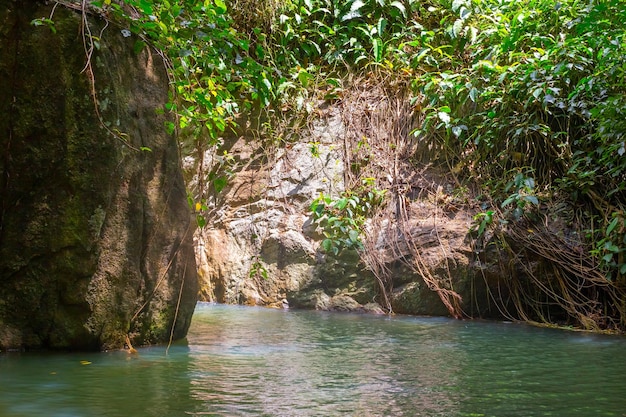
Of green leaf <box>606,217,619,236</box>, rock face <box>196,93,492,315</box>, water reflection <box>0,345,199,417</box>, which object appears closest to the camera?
water reflection <box>0,345,199,417</box>

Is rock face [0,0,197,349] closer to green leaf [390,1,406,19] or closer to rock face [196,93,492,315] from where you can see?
rock face [196,93,492,315]

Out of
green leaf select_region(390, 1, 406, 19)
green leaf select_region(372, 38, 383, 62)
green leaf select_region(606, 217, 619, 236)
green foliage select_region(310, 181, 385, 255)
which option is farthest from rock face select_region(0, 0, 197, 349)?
green leaf select_region(390, 1, 406, 19)

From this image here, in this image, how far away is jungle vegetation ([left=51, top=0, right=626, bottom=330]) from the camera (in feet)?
15.0

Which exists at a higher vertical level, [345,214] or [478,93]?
[478,93]

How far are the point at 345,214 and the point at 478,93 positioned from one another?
170cm

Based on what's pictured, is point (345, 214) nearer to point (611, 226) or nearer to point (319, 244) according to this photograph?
point (319, 244)

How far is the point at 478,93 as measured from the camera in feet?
20.8

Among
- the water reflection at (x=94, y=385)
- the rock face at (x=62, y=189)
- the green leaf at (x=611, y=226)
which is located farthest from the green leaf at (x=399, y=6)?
the water reflection at (x=94, y=385)

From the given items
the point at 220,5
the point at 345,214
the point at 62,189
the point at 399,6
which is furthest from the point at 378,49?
the point at 62,189

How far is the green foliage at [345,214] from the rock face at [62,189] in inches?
109

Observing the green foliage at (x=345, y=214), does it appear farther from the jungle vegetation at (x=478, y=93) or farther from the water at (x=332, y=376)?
the water at (x=332, y=376)

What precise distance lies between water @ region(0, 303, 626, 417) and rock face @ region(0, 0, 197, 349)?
22 centimetres

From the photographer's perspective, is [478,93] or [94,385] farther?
[478,93]

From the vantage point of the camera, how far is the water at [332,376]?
2.38 meters
